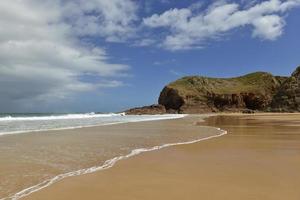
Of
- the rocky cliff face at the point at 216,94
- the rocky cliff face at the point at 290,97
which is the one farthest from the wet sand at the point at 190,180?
the rocky cliff face at the point at 216,94

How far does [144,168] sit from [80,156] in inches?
101

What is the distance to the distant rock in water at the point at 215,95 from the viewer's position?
119m

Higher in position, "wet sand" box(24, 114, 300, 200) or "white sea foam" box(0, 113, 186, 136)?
"white sea foam" box(0, 113, 186, 136)

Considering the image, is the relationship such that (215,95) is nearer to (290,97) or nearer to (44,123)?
(290,97)

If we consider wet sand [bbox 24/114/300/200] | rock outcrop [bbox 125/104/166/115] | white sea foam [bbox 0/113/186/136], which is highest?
rock outcrop [bbox 125/104/166/115]

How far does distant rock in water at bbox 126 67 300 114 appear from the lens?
119444 mm

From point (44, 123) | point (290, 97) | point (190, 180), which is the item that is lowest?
point (190, 180)

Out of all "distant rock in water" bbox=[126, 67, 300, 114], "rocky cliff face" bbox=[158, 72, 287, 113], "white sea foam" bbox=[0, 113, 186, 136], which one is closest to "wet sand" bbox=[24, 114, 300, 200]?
"white sea foam" bbox=[0, 113, 186, 136]

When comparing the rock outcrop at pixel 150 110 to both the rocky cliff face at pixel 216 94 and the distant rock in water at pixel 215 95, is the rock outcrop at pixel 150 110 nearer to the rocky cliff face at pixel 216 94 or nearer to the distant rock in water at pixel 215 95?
the distant rock in water at pixel 215 95

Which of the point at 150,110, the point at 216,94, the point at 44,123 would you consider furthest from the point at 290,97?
the point at 44,123

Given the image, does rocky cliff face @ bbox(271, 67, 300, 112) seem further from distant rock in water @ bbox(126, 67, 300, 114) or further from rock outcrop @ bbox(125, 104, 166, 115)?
rock outcrop @ bbox(125, 104, 166, 115)

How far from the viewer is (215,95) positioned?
417 ft

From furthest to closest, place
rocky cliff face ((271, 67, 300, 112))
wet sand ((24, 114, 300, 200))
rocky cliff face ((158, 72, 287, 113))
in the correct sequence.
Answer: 1. rocky cliff face ((158, 72, 287, 113))
2. rocky cliff face ((271, 67, 300, 112))
3. wet sand ((24, 114, 300, 200))

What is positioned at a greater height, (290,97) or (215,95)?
(215,95)
